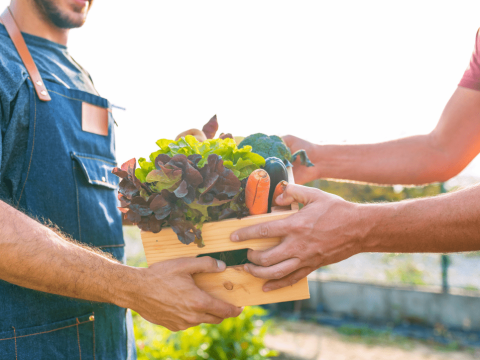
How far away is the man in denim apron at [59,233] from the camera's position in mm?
→ 1403

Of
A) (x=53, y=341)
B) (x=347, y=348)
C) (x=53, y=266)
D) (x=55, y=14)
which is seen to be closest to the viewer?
(x=53, y=266)

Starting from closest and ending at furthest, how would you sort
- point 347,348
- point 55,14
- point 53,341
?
point 53,341, point 55,14, point 347,348

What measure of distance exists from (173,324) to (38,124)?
118cm

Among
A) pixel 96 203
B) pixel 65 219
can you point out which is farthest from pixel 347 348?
pixel 65 219

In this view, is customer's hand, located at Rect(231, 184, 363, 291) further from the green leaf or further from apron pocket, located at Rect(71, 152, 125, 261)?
apron pocket, located at Rect(71, 152, 125, 261)

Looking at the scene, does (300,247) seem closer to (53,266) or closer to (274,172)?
(274,172)

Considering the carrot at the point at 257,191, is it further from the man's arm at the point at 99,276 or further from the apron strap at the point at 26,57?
the apron strap at the point at 26,57

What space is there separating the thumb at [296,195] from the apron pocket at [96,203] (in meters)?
0.97

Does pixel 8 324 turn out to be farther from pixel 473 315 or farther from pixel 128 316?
pixel 473 315

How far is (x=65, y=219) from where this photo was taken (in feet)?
5.69

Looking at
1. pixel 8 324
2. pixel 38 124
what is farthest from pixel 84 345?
pixel 38 124

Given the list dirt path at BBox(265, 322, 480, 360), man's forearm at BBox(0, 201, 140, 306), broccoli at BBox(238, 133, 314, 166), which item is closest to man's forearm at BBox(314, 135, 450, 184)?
broccoli at BBox(238, 133, 314, 166)

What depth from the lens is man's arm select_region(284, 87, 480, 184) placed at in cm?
258

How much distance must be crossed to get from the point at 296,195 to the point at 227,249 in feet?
1.33
